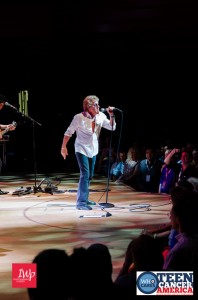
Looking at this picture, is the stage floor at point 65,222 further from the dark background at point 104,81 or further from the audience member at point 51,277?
the dark background at point 104,81

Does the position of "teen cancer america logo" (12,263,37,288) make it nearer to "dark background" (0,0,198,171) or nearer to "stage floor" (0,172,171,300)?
"stage floor" (0,172,171,300)

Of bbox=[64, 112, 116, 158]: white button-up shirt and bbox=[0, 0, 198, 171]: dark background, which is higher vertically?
bbox=[0, 0, 198, 171]: dark background

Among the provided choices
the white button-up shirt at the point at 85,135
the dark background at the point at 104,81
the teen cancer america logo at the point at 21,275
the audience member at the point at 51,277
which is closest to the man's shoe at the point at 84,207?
the white button-up shirt at the point at 85,135

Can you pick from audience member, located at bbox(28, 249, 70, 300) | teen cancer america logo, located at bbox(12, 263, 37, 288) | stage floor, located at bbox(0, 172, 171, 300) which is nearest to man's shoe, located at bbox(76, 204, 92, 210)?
stage floor, located at bbox(0, 172, 171, 300)

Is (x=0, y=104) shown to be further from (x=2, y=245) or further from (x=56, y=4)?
(x=2, y=245)

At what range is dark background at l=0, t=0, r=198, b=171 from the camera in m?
10.9

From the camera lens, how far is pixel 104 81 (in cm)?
1348

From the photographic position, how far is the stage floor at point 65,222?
3727mm

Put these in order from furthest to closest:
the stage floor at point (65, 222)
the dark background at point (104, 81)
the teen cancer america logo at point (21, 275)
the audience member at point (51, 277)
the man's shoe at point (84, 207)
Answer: the dark background at point (104, 81), the man's shoe at point (84, 207), the stage floor at point (65, 222), the teen cancer america logo at point (21, 275), the audience member at point (51, 277)

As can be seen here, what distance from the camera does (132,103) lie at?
44.4 ft

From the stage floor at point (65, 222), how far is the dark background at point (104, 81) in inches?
129

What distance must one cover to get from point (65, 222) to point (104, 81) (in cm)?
895

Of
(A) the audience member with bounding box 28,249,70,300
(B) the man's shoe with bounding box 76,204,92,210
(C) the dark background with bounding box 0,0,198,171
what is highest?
(C) the dark background with bounding box 0,0,198,171

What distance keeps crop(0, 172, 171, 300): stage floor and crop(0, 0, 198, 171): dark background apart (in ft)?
10.8
